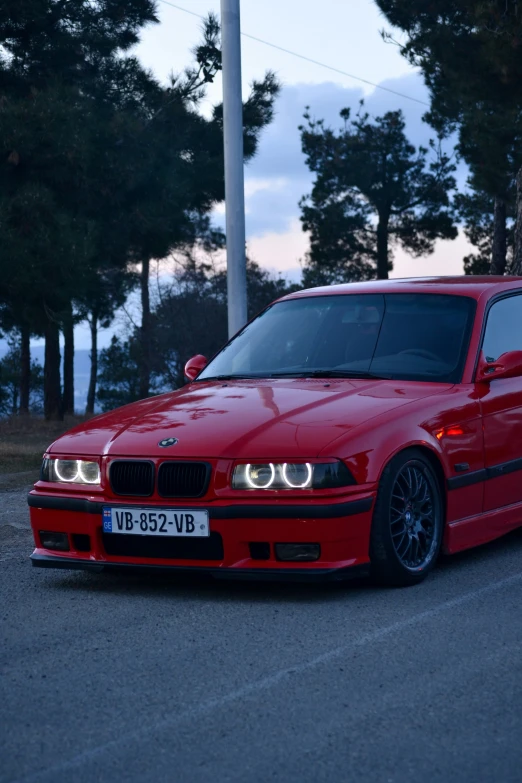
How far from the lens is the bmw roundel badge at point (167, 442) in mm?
5980

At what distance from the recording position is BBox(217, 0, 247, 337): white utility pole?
12039 mm

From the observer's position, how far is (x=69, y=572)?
6922 millimetres

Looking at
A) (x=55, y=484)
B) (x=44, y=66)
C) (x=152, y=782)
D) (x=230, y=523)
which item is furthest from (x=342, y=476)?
(x=44, y=66)

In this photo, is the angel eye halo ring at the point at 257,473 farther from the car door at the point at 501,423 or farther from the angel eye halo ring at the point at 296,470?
the car door at the point at 501,423

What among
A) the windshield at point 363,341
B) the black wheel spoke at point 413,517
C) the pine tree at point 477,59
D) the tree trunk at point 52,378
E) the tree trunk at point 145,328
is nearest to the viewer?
the black wheel spoke at point 413,517

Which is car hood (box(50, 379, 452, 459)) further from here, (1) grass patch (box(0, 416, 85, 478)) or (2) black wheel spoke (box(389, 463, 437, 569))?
(1) grass patch (box(0, 416, 85, 478))

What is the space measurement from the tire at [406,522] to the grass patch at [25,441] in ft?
21.5

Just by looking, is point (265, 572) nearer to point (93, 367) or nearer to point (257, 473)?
point (257, 473)

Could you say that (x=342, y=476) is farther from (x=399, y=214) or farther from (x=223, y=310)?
(x=399, y=214)

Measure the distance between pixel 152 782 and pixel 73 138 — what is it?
1617 cm

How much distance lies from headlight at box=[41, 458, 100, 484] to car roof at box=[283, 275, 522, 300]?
2.22m

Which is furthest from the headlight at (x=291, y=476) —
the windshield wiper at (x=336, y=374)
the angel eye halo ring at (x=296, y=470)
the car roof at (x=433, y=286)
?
the car roof at (x=433, y=286)

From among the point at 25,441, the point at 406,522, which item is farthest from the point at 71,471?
the point at 25,441

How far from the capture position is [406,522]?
6141 millimetres
